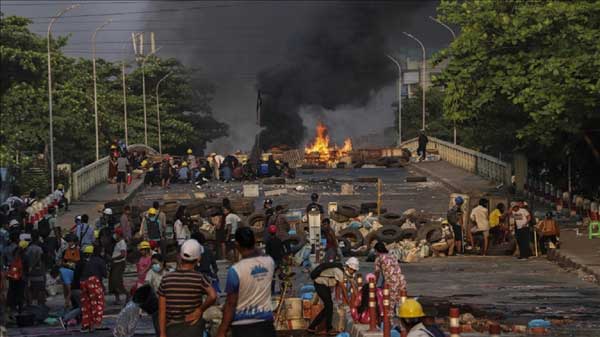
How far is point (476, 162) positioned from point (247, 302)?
49806 millimetres

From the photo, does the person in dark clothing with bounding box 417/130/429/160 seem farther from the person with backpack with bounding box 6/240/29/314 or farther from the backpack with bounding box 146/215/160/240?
the person with backpack with bounding box 6/240/29/314

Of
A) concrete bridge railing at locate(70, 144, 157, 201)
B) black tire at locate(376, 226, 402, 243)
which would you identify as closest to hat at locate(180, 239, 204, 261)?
black tire at locate(376, 226, 402, 243)

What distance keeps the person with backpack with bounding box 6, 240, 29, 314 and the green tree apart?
55.9 ft

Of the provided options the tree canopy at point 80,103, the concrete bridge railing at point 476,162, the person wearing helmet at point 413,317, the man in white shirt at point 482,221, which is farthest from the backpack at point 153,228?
the tree canopy at point 80,103

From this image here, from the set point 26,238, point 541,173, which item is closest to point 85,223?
point 26,238

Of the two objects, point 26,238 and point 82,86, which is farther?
point 82,86

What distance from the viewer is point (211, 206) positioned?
45.8 m

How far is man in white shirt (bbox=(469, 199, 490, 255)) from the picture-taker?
3409cm

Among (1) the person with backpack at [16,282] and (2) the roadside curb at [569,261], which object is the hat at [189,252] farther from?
(2) the roadside curb at [569,261]

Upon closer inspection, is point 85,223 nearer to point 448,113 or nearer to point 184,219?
point 184,219

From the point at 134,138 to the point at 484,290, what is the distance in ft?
266

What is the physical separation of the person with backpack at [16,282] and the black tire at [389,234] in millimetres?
13672

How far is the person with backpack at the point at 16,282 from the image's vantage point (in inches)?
966

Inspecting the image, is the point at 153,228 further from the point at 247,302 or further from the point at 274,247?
the point at 247,302
